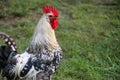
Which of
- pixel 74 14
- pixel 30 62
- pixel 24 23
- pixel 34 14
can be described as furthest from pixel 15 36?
pixel 30 62

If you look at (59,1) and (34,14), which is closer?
(34,14)

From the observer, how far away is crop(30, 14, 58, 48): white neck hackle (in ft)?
14.8

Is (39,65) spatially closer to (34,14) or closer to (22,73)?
(22,73)

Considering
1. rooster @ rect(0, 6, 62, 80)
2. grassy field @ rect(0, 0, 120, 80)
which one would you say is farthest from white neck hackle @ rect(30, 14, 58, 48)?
grassy field @ rect(0, 0, 120, 80)

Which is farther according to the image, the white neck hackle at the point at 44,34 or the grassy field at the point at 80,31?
the grassy field at the point at 80,31

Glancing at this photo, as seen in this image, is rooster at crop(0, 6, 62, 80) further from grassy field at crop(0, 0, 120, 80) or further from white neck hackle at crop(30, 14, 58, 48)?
grassy field at crop(0, 0, 120, 80)

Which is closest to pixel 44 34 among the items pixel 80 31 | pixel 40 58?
pixel 40 58

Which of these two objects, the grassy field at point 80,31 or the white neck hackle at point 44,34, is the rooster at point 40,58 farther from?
the grassy field at point 80,31

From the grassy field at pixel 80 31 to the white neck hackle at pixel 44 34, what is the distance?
1.19 m

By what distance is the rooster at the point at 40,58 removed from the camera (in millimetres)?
4469

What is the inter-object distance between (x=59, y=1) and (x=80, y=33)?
1671 mm

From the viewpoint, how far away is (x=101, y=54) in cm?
635

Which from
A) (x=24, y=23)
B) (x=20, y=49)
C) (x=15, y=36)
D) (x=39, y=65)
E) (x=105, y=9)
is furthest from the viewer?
(x=105, y=9)

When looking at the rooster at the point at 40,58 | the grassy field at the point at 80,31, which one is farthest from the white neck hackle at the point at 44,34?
the grassy field at the point at 80,31
